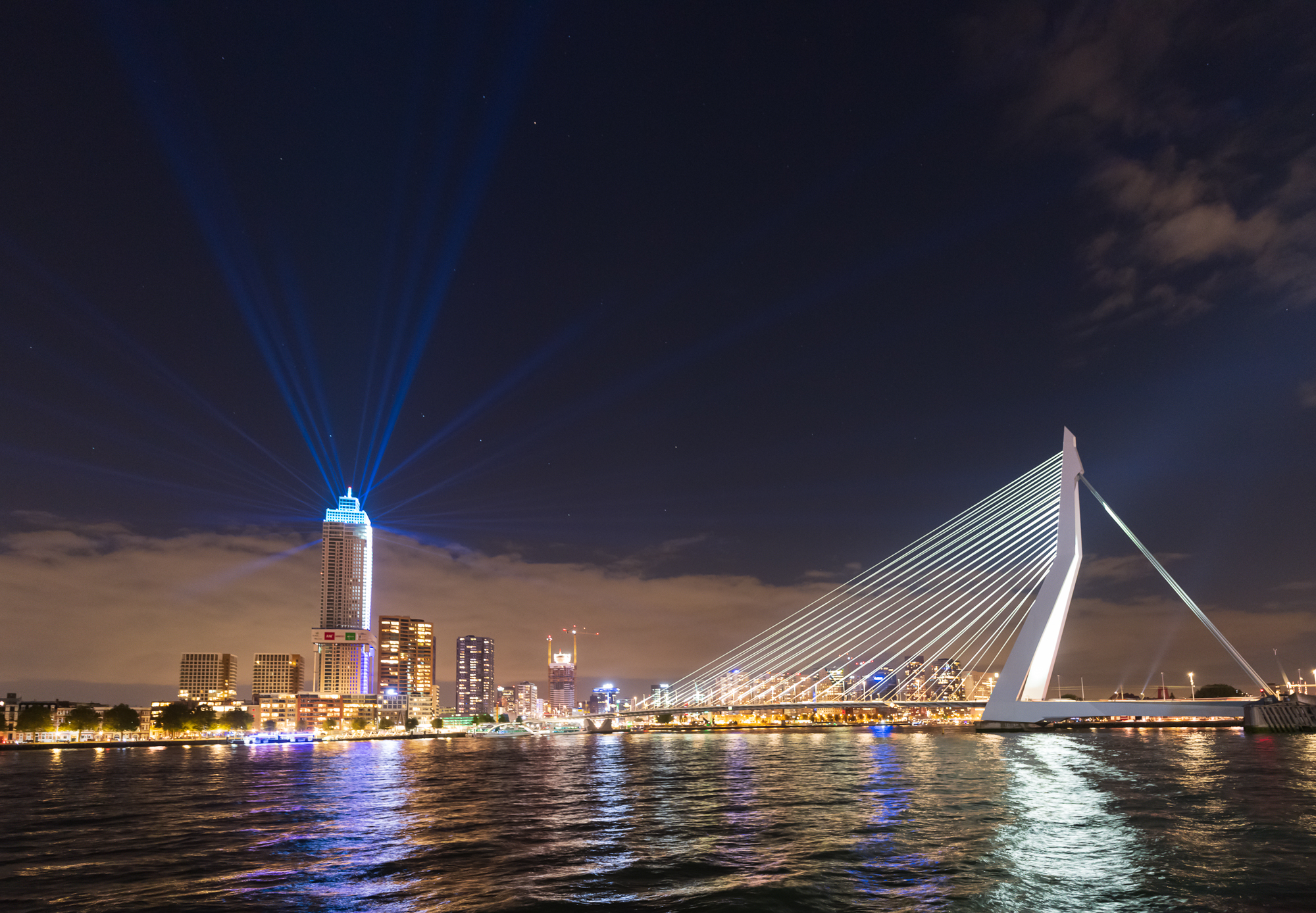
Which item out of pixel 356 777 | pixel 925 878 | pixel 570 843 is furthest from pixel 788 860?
pixel 356 777

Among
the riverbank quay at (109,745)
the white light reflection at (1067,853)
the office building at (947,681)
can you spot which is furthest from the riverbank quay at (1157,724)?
the riverbank quay at (109,745)

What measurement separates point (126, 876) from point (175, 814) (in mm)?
15597

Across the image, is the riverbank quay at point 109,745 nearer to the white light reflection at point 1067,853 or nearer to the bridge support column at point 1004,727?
the bridge support column at point 1004,727

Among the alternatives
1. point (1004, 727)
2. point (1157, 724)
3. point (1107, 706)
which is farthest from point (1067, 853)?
point (1157, 724)

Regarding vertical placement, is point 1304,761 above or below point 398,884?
below

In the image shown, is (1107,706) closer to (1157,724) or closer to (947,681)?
(947,681)

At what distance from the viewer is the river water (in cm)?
1595

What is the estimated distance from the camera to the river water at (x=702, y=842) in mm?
15953

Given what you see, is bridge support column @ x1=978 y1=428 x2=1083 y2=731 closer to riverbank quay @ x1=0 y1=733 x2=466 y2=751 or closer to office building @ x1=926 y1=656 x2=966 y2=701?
office building @ x1=926 y1=656 x2=966 y2=701

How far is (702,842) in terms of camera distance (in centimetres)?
2214

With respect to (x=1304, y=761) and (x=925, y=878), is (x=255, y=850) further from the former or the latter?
(x=1304, y=761)

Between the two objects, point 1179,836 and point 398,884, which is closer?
point 398,884

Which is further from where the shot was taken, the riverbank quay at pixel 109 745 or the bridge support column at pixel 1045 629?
the riverbank quay at pixel 109 745

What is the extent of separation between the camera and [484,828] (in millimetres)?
26156
